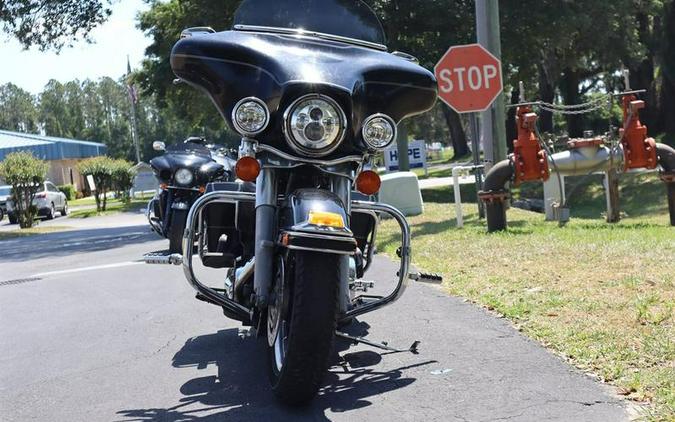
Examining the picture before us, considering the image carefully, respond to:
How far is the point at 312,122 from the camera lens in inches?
171

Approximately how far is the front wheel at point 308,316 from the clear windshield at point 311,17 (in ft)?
5.85

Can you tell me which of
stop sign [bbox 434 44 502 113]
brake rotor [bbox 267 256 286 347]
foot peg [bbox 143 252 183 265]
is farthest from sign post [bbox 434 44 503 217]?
brake rotor [bbox 267 256 286 347]

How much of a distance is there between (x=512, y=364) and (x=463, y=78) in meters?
8.02

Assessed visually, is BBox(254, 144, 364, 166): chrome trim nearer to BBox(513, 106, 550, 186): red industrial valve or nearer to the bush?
BBox(513, 106, 550, 186): red industrial valve

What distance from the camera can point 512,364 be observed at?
16.2 ft

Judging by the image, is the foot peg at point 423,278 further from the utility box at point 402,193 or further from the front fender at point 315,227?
the utility box at point 402,193

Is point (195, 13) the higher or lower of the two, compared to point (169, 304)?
higher

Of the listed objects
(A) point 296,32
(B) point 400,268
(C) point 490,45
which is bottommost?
(B) point 400,268

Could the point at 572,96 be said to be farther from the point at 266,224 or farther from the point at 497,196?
the point at 266,224

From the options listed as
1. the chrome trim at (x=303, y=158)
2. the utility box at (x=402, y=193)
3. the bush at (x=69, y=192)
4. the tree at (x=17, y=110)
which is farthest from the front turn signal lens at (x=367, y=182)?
the tree at (x=17, y=110)

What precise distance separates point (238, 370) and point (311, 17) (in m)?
2.30

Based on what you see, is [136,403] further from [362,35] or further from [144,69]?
[144,69]

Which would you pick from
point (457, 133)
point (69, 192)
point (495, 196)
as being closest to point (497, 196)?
point (495, 196)

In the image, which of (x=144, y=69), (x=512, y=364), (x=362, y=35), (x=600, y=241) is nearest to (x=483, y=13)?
(x=600, y=241)
